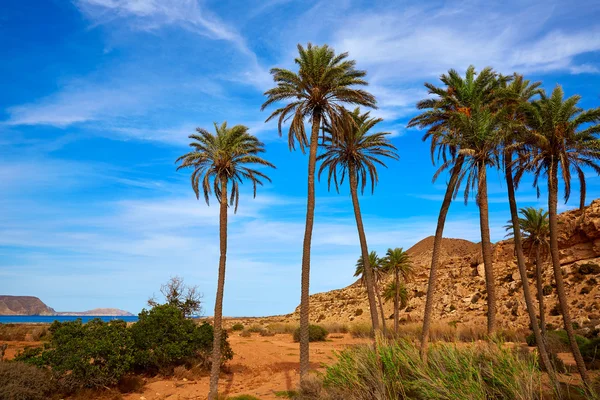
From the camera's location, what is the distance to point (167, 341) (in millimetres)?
26781

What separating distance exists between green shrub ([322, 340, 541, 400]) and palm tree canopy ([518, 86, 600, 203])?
567 inches

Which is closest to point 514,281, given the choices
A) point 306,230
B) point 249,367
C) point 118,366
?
point 249,367

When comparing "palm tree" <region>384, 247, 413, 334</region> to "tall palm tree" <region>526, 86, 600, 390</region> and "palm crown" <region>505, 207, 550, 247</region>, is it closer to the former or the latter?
"palm crown" <region>505, 207, 550, 247</region>

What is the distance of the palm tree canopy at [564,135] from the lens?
20203 millimetres

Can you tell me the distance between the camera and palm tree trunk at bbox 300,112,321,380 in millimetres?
19234

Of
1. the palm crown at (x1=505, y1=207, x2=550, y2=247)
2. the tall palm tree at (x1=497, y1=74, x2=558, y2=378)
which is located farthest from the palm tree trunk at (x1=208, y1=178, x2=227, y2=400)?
the palm crown at (x1=505, y1=207, x2=550, y2=247)

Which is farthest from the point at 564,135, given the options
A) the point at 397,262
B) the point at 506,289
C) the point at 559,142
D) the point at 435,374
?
the point at 506,289

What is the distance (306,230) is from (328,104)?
676 cm

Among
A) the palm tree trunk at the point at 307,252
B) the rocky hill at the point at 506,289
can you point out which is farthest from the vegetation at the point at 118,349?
the rocky hill at the point at 506,289

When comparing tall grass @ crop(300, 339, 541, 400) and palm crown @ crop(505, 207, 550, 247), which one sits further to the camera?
palm crown @ crop(505, 207, 550, 247)

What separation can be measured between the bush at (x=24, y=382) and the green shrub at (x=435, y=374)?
13.6m

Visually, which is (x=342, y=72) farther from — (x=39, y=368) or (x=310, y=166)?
(x=39, y=368)

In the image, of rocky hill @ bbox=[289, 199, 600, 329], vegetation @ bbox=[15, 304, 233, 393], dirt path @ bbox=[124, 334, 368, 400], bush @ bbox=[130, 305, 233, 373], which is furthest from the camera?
rocky hill @ bbox=[289, 199, 600, 329]

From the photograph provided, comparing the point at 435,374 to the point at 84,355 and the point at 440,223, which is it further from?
the point at 84,355
